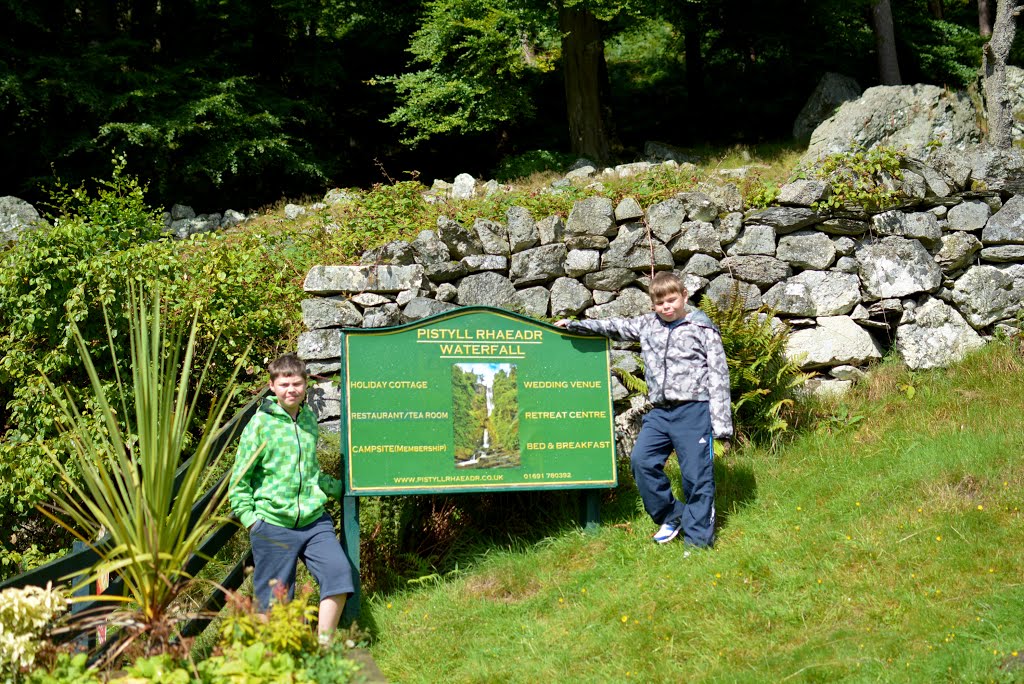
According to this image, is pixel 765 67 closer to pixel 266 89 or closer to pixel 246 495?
pixel 266 89

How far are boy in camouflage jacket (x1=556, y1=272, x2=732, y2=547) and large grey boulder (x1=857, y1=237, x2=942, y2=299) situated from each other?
2925mm

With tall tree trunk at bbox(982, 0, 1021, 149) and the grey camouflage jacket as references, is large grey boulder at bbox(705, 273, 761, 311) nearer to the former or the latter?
the grey camouflage jacket

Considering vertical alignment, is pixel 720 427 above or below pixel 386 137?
below

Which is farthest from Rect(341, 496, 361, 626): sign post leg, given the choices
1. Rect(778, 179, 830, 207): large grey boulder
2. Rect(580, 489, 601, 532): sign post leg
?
Rect(778, 179, 830, 207): large grey boulder

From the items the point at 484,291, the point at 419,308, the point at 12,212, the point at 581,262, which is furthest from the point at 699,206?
the point at 12,212

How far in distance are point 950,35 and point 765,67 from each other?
325cm

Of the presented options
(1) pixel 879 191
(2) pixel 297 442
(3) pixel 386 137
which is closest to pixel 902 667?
(2) pixel 297 442

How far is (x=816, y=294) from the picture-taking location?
7812mm

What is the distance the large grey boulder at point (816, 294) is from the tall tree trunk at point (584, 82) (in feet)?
21.1

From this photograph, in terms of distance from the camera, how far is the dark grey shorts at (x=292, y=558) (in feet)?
14.9

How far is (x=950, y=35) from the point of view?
16406 millimetres

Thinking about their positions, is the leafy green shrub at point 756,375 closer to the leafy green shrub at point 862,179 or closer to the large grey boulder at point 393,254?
the leafy green shrub at point 862,179

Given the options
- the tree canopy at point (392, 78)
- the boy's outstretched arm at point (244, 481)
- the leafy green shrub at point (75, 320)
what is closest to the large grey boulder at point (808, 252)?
the leafy green shrub at point (75, 320)

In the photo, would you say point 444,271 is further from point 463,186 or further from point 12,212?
point 12,212
